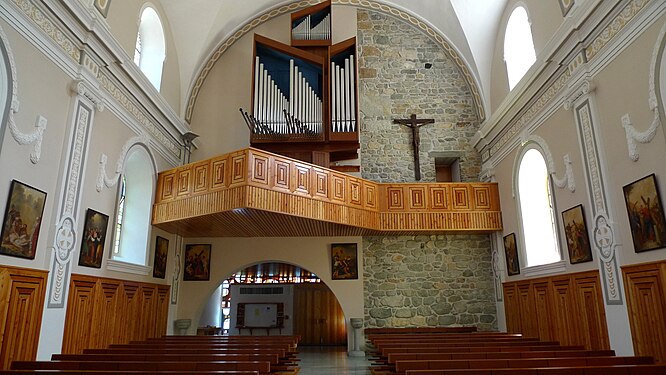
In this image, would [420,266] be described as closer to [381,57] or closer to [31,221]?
[381,57]

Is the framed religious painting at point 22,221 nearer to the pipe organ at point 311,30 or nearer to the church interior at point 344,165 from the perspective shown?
the church interior at point 344,165

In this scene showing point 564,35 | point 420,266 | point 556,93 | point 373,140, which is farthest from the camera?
point 373,140

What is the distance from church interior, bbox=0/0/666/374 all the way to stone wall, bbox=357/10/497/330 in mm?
61

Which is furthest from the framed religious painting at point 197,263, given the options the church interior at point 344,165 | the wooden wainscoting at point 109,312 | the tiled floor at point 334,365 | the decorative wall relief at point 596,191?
the decorative wall relief at point 596,191

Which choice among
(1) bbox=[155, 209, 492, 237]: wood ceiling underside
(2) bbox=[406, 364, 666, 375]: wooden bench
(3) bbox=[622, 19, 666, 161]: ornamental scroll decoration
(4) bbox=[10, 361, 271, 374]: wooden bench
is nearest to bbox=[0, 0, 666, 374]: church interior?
(3) bbox=[622, 19, 666, 161]: ornamental scroll decoration

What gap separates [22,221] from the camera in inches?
233

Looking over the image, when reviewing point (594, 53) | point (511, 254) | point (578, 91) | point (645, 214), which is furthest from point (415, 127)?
point (645, 214)

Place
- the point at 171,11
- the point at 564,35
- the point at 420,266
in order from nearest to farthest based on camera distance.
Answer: the point at 564,35, the point at 171,11, the point at 420,266

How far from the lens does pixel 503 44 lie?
37.9 feet

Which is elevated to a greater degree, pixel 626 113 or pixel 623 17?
pixel 623 17

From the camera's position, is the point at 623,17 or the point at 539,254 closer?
the point at 623,17

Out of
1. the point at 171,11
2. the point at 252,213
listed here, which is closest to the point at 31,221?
the point at 252,213

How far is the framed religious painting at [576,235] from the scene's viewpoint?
7.57m

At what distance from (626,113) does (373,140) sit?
729 cm
